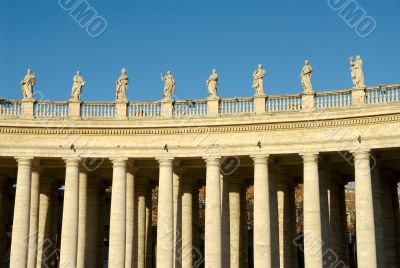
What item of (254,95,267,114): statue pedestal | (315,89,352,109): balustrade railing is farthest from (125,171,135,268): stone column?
(315,89,352,109): balustrade railing

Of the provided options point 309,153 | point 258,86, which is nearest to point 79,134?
point 258,86

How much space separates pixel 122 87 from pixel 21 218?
16.1 metres

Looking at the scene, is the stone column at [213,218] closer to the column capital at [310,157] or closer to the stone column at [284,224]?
the column capital at [310,157]

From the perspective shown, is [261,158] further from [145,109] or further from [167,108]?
[145,109]

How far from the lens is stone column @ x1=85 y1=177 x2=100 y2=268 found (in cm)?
6912

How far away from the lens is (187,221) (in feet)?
233

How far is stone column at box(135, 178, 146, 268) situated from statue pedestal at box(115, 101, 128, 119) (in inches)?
382

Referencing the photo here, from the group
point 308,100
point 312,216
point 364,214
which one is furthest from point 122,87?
point 364,214

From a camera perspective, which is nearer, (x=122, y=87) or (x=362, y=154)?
(x=362, y=154)

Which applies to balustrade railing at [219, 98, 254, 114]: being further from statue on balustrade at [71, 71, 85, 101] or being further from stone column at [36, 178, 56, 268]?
stone column at [36, 178, 56, 268]

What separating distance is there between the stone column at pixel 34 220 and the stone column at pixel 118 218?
8701 mm

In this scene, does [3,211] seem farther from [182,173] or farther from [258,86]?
[258,86]

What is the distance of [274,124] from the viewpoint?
6125 cm

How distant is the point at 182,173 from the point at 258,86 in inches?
521
